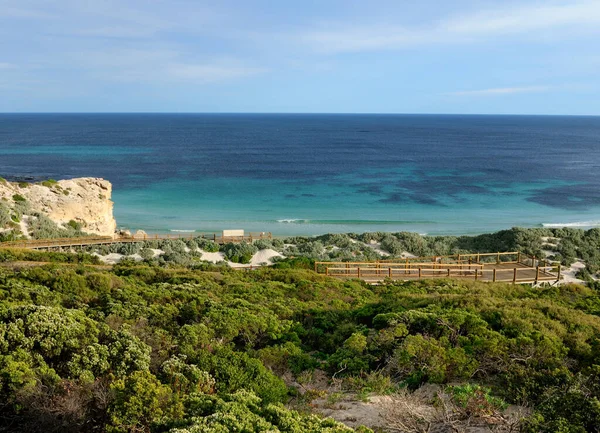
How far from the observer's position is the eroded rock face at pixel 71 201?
3206 centimetres

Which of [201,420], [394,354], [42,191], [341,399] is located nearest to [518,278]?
[394,354]

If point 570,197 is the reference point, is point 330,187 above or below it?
above

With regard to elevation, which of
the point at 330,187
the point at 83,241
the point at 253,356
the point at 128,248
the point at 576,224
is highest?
the point at 253,356

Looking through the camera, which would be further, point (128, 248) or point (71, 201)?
point (71, 201)

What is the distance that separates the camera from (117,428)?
6.28 m

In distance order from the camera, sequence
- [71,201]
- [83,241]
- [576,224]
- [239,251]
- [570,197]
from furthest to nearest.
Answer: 1. [570,197]
2. [576,224]
3. [71,201]
4. [239,251]
5. [83,241]

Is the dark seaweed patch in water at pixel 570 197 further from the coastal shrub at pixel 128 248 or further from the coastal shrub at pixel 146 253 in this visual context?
the coastal shrub at pixel 128 248

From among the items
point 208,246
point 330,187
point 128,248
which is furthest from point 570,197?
point 128,248

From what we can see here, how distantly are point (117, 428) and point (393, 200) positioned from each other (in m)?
44.4

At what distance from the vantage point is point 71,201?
3306cm

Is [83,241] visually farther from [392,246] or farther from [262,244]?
[392,246]

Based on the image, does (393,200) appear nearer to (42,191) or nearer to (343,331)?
(42,191)

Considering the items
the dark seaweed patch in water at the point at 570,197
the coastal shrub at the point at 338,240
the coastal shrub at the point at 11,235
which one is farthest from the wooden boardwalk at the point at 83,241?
the dark seaweed patch in water at the point at 570,197

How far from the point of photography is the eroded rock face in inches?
1262
